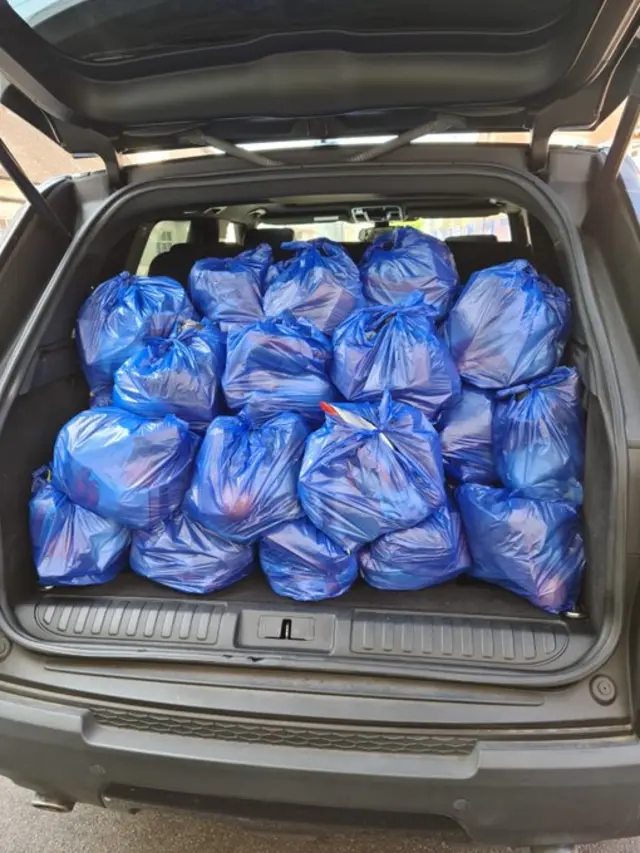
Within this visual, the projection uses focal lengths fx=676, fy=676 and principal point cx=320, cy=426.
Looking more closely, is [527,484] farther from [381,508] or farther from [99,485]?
[99,485]

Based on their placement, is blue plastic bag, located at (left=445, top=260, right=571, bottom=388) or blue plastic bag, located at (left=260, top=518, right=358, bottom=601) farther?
blue plastic bag, located at (left=445, top=260, right=571, bottom=388)

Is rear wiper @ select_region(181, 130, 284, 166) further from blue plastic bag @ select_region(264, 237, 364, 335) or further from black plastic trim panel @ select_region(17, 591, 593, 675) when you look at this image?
black plastic trim panel @ select_region(17, 591, 593, 675)

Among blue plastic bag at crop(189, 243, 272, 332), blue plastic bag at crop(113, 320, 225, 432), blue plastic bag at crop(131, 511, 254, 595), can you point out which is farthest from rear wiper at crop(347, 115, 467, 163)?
blue plastic bag at crop(131, 511, 254, 595)

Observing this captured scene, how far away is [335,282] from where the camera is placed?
2.28 meters

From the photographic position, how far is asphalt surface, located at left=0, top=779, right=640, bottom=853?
6.33 ft

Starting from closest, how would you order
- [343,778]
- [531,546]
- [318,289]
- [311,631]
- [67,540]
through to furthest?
[343,778] < [311,631] < [531,546] < [67,540] < [318,289]

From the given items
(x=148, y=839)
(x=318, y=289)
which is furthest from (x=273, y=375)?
(x=148, y=839)

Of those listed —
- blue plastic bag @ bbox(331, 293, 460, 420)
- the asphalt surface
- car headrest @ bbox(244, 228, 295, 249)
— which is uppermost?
car headrest @ bbox(244, 228, 295, 249)

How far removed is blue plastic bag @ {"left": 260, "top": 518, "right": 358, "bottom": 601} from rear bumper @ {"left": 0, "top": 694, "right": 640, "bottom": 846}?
1.46ft

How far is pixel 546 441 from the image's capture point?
5.96ft

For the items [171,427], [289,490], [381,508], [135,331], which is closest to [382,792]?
[381,508]

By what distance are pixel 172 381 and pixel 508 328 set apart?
1000 mm

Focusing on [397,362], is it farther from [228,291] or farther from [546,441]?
[228,291]

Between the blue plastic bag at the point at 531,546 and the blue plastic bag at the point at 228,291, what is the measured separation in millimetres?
1049
